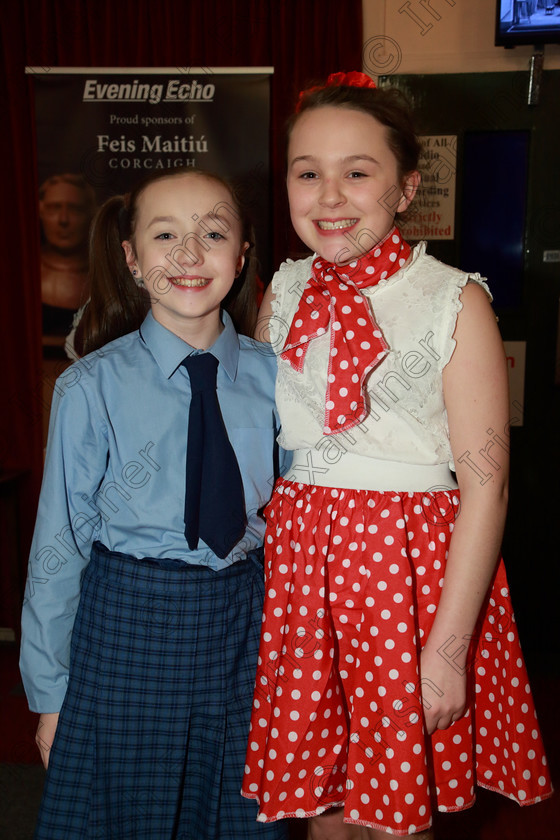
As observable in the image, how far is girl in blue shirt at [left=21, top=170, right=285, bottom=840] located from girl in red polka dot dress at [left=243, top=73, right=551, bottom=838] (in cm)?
8

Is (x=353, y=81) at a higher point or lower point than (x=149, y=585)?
higher

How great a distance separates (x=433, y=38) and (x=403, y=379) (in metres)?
2.31

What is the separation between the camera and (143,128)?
2.62 meters

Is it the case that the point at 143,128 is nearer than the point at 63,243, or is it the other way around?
the point at 143,128

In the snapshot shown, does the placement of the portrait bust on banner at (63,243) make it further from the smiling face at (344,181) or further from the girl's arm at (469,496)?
the girl's arm at (469,496)

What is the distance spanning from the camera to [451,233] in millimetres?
2939

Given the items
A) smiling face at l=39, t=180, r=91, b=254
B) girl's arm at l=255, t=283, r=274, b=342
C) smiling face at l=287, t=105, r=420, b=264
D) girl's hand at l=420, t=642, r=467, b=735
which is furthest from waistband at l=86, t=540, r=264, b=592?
smiling face at l=39, t=180, r=91, b=254

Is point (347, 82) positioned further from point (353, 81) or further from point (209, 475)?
point (209, 475)

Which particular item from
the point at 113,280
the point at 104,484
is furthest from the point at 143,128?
the point at 104,484

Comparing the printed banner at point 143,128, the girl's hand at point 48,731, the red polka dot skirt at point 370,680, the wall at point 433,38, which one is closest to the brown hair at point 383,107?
the red polka dot skirt at point 370,680

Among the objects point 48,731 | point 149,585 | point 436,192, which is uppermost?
point 436,192

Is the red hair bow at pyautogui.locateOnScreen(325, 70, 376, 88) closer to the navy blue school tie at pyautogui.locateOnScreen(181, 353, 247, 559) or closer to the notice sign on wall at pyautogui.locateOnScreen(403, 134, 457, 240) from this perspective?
the navy blue school tie at pyautogui.locateOnScreen(181, 353, 247, 559)

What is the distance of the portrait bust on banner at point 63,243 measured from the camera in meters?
2.70

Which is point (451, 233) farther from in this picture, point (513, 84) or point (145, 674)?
point (145, 674)
